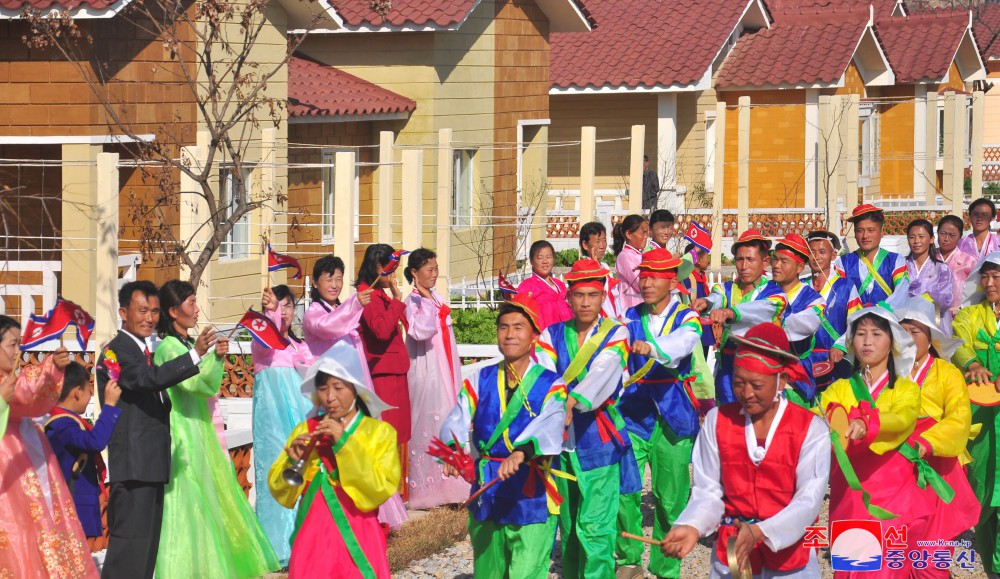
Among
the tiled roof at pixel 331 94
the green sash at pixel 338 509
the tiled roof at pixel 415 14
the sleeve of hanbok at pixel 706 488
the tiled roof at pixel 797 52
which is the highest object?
the tiled roof at pixel 797 52

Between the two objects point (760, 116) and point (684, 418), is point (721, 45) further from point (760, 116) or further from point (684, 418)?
point (684, 418)

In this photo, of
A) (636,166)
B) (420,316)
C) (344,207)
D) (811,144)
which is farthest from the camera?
(811,144)

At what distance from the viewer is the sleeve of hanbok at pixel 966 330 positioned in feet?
25.5

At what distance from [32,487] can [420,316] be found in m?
3.46

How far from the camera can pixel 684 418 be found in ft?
26.2

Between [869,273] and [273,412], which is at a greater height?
[869,273]

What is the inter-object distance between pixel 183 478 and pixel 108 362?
29.4 inches

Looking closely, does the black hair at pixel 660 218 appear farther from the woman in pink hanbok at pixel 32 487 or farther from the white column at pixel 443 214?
the woman in pink hanbok at pixel 32 487

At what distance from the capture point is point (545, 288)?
10391mm

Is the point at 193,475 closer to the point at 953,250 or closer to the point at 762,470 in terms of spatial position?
the point at 762,470

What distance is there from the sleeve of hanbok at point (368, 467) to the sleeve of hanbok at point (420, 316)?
3.17 m

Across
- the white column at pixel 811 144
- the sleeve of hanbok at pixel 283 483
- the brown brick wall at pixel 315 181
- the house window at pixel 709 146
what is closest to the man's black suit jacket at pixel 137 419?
the sleeve of hanbok at pixel 283 483

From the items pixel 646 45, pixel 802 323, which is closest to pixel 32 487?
pixel 802 323

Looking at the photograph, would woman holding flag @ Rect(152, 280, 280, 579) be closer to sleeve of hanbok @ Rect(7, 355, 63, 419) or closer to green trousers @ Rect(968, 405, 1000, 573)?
sleeve of hanbok @ Rect(7, 355, 63, 419)
